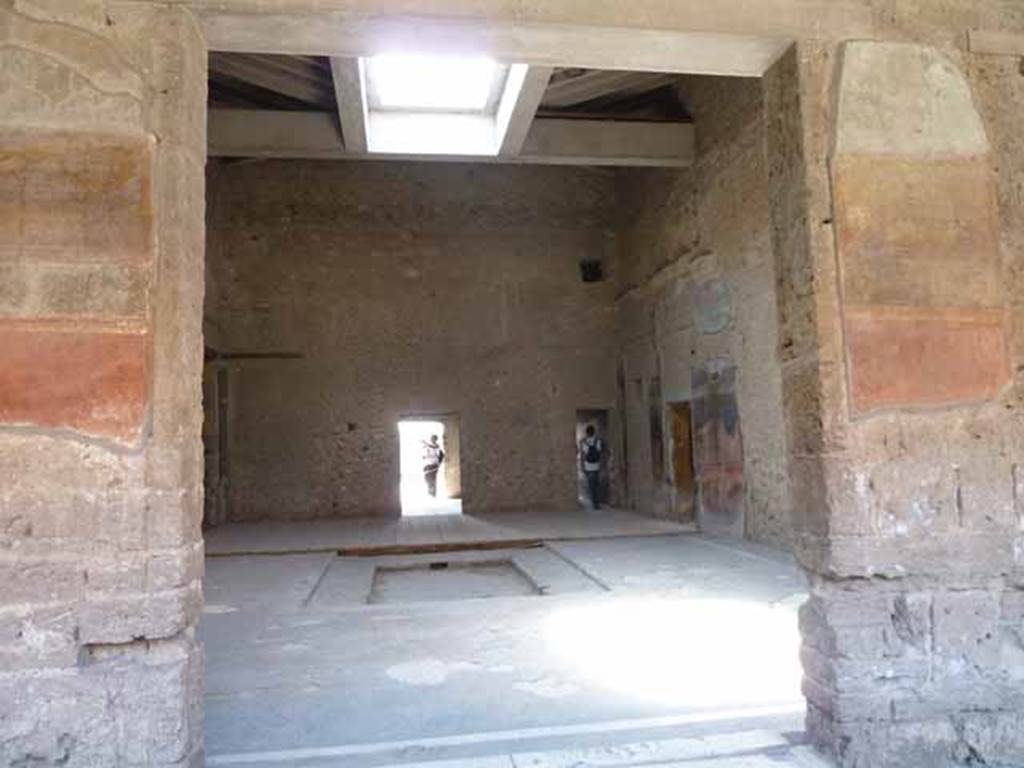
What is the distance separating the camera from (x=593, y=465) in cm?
1273

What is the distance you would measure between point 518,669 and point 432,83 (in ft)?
21.7

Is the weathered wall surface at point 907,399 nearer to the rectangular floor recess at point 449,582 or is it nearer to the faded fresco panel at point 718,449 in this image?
the rectangular floor recess at point 449,582

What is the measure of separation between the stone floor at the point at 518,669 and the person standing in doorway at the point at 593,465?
573 cm

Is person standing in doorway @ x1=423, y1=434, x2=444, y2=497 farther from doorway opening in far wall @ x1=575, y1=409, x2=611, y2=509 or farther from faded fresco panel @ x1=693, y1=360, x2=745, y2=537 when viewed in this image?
faded fresco panel @ x1=693, y1=360, x2=745, y2=537

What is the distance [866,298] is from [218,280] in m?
11.1

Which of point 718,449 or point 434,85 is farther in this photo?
point 718,449

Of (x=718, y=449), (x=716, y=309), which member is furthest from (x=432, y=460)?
(x=716, y=309)

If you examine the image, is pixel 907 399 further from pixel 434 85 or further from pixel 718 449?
pixel 434 85

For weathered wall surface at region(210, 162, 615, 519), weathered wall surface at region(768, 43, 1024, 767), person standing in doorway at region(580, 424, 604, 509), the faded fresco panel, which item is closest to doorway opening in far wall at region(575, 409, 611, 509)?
person standing in doorway at region(580, 424, 604, 509)

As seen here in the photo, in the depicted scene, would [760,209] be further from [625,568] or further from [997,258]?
[997,258]

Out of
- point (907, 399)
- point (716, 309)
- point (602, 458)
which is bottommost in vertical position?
point (602, 458)

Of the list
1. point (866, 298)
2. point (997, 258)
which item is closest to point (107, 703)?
point (866, 298)

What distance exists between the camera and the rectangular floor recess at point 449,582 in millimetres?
6539

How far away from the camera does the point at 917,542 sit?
2768 millimetres
